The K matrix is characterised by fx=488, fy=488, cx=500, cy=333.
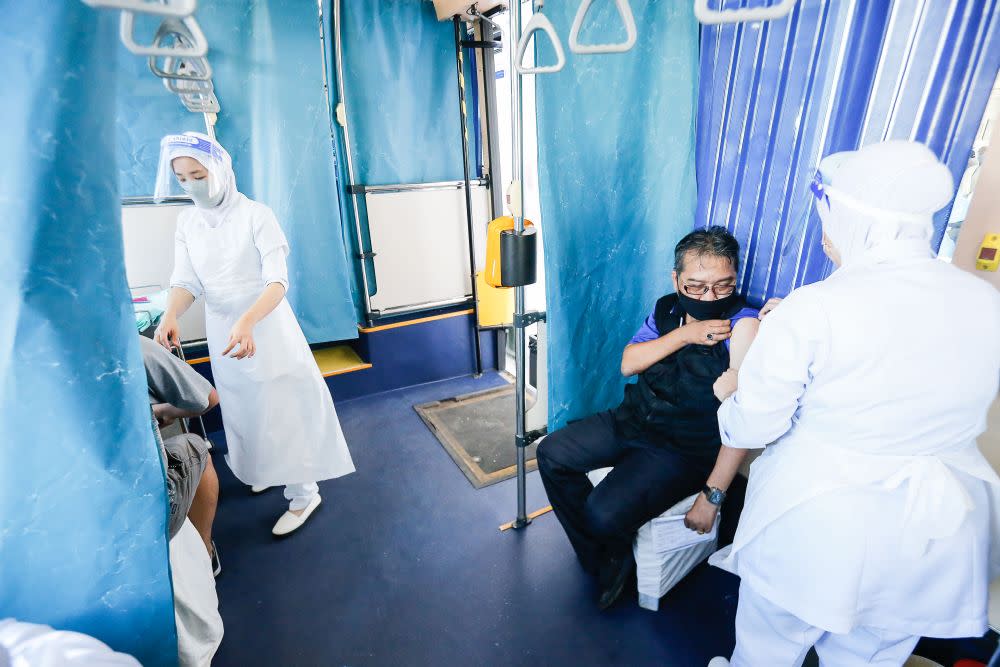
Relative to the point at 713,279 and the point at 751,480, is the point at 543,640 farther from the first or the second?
the point at 713,279

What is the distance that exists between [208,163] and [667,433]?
189 centimetres

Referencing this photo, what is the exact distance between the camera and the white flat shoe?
215cm

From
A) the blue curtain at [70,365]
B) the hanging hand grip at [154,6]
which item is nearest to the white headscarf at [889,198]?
the hanging hand grip at [154,6]

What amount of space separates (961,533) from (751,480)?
1.28ft

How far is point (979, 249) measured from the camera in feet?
4.34

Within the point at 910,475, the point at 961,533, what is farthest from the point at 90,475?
the point at 961,533

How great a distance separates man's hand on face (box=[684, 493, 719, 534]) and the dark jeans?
63 mm

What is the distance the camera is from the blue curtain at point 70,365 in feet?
2.36

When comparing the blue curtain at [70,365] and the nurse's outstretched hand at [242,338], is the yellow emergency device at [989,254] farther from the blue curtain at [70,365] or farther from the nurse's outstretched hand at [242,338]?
the nurse's outstretched hand at [242,338]

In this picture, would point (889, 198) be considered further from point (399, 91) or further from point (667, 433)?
point (399, 91)

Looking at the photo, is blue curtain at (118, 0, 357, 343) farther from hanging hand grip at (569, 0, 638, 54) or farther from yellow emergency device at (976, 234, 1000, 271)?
yellow emergency device at (976, 234, 1000, 271)

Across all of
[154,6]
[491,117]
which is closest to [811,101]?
[154,6]

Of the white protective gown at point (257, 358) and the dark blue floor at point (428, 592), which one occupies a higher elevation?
the white protective gown at point (257, 358)

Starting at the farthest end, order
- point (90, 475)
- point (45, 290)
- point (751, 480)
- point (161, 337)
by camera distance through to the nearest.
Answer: point (161, 337)
point (751, 480)
point (90, 475)
point (45, 290)
